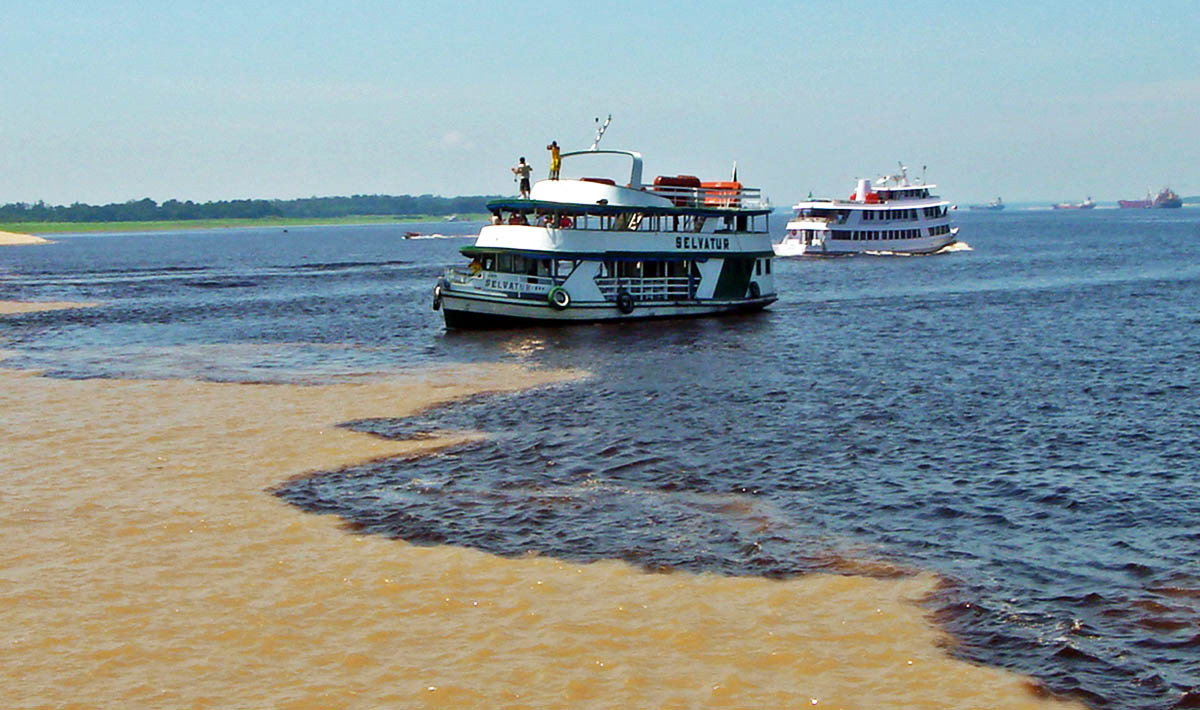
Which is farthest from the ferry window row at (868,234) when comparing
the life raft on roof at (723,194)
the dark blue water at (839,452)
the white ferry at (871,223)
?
the life raft on roof at (723,194)

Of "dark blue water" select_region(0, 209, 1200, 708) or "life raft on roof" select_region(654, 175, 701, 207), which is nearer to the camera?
"dark blue water" select_region(0, 209, 1200, 708)

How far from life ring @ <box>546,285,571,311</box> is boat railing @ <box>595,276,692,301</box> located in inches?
75.5

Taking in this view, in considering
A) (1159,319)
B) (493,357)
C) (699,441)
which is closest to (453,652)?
(699,441)

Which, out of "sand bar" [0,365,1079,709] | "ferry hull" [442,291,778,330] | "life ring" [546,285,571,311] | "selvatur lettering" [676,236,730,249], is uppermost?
"selvatur lettering" [676,236,730,249]

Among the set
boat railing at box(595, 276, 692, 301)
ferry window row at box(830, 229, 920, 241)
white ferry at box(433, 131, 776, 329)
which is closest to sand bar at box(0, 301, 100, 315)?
white ferry at box(433, 131, 776, 329)

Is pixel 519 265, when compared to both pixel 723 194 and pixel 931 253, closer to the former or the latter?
pixel 723 194

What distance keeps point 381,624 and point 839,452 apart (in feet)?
41.0

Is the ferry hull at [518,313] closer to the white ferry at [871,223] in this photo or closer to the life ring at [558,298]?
the life ring at [558,298]

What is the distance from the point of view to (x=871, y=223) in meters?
107

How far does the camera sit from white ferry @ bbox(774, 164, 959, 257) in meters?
107

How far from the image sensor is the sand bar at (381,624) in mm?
11883

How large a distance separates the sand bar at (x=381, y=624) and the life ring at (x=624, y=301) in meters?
28.5

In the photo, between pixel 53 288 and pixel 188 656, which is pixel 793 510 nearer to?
pixel 188 656

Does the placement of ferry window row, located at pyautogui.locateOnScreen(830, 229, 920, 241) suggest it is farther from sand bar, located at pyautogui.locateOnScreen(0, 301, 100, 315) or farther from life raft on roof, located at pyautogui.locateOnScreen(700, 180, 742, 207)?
sand bar, located at pyautogui.locateOnScreen(0, 301, 100, 315)
